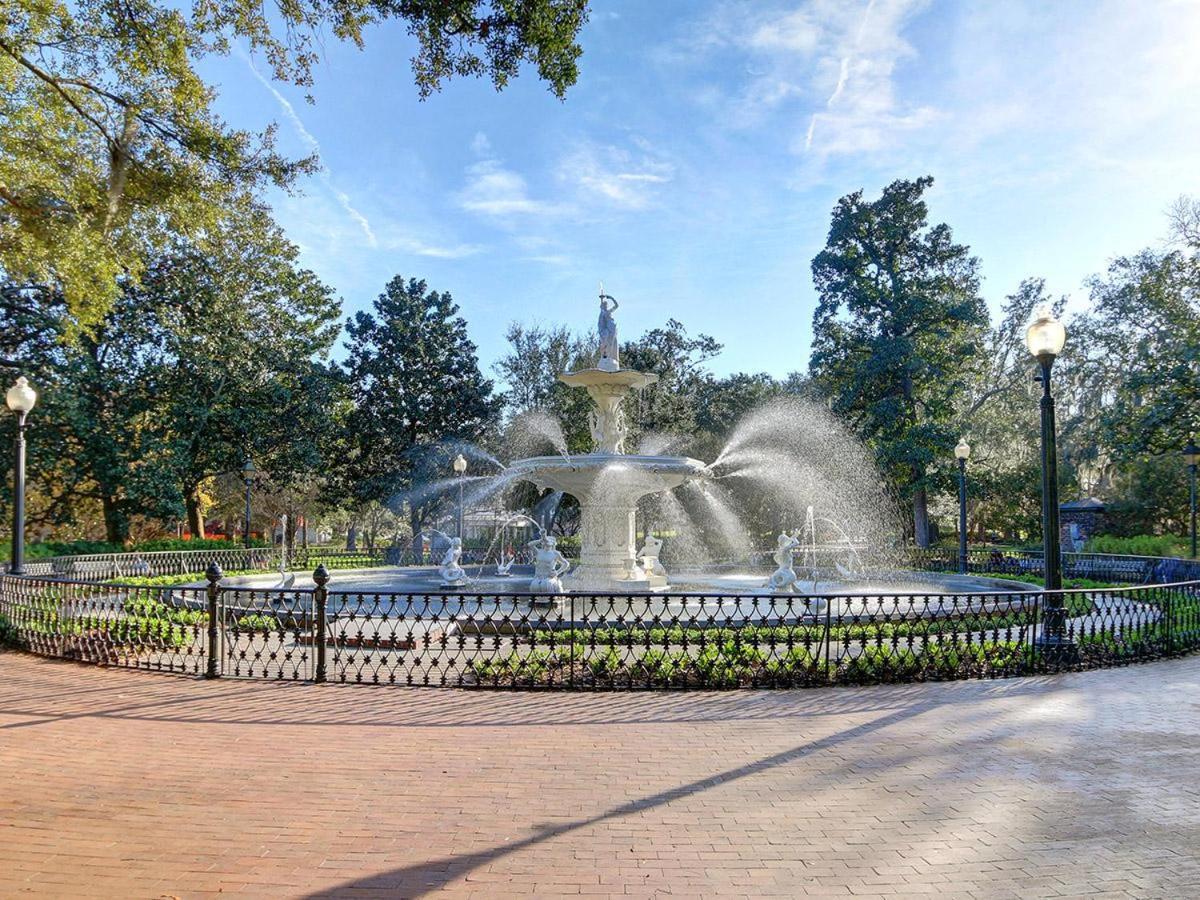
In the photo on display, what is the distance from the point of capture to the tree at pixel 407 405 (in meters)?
34.1

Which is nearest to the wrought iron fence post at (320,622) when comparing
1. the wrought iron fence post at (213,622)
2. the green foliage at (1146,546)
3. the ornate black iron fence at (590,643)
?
the ornate black iron fence at (590,643)

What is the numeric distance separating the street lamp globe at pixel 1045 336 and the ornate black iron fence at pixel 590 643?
304 centimetres

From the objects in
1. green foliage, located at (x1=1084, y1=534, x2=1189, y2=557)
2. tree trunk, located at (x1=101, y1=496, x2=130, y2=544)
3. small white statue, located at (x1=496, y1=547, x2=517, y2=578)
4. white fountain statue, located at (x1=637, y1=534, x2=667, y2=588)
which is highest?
tree trunk, located at (x1=101, y1=496, x2=130, y2=544)

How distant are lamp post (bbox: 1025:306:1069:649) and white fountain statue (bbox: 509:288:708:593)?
235 inches

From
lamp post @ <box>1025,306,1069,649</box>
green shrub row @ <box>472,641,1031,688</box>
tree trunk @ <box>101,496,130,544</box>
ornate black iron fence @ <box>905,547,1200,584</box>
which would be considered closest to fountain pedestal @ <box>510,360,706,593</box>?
green shrub row @ <box>472,641,1031,688</box>

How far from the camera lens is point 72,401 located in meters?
24.9

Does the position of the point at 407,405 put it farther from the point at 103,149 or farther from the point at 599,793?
the point at 599,793

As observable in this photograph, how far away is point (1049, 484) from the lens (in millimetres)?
9930

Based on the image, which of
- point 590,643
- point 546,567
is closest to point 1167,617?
A: point 590,643

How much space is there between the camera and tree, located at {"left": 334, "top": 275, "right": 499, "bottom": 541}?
34.1 meters

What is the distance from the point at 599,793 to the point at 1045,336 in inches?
320

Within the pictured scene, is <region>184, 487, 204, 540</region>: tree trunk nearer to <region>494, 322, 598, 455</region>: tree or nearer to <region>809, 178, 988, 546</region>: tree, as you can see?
<region>494, 322, 598, 455</region>: tree

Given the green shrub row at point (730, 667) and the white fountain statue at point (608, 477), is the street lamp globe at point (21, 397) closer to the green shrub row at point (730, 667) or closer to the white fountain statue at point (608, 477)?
the white fountain statue at point (608, 477)

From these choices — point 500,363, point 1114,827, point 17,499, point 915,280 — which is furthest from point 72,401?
point 915,280
